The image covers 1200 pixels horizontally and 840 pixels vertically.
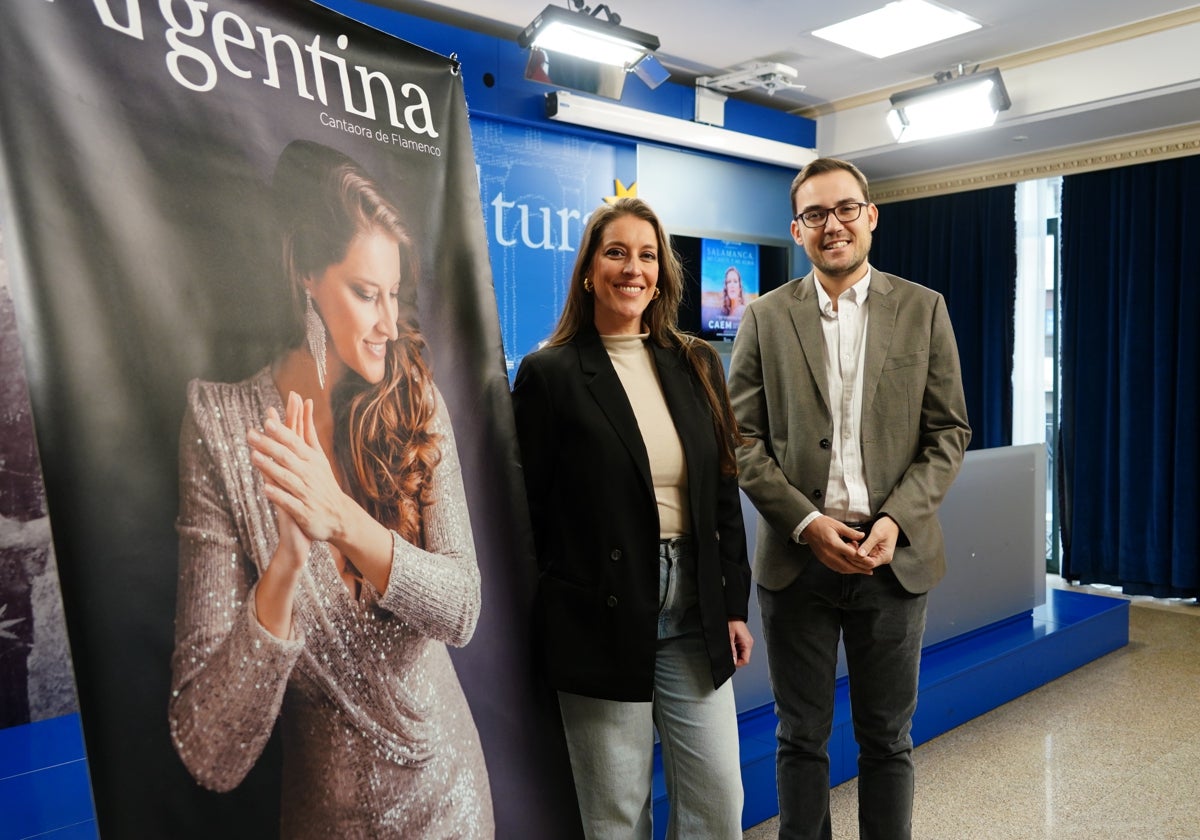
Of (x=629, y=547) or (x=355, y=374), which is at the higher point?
(x=355, y=374)

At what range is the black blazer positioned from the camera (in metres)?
1.49

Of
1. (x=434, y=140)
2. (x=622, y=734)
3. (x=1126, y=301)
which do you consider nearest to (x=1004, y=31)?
(x=1126, y=301)

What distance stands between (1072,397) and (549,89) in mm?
3395

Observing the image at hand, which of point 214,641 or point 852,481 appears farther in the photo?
point 852,481

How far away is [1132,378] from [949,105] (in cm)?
179

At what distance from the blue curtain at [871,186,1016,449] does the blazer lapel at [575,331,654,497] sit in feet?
15.4

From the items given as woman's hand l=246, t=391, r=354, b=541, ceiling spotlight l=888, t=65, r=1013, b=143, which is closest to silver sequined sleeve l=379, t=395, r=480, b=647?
woman's hand l=246, t=391, r=354, b=541

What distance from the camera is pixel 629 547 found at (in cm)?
149

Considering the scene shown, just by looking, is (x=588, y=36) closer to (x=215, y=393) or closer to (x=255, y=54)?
(x=255, y=54)

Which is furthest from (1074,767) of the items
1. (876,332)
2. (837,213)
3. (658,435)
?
(658,435)

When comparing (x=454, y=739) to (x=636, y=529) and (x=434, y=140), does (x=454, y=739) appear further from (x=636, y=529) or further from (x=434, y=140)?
(x=434, y=140)

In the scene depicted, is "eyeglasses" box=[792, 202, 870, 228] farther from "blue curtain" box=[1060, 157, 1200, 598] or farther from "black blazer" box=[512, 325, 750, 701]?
"blue curtain" box=[1060, 157, 1200, 598]

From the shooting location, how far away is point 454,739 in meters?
1.40

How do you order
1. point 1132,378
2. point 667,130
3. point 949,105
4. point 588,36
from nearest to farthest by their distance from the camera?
point 588,36, point 949,105, point 667,130, point 1132,378
